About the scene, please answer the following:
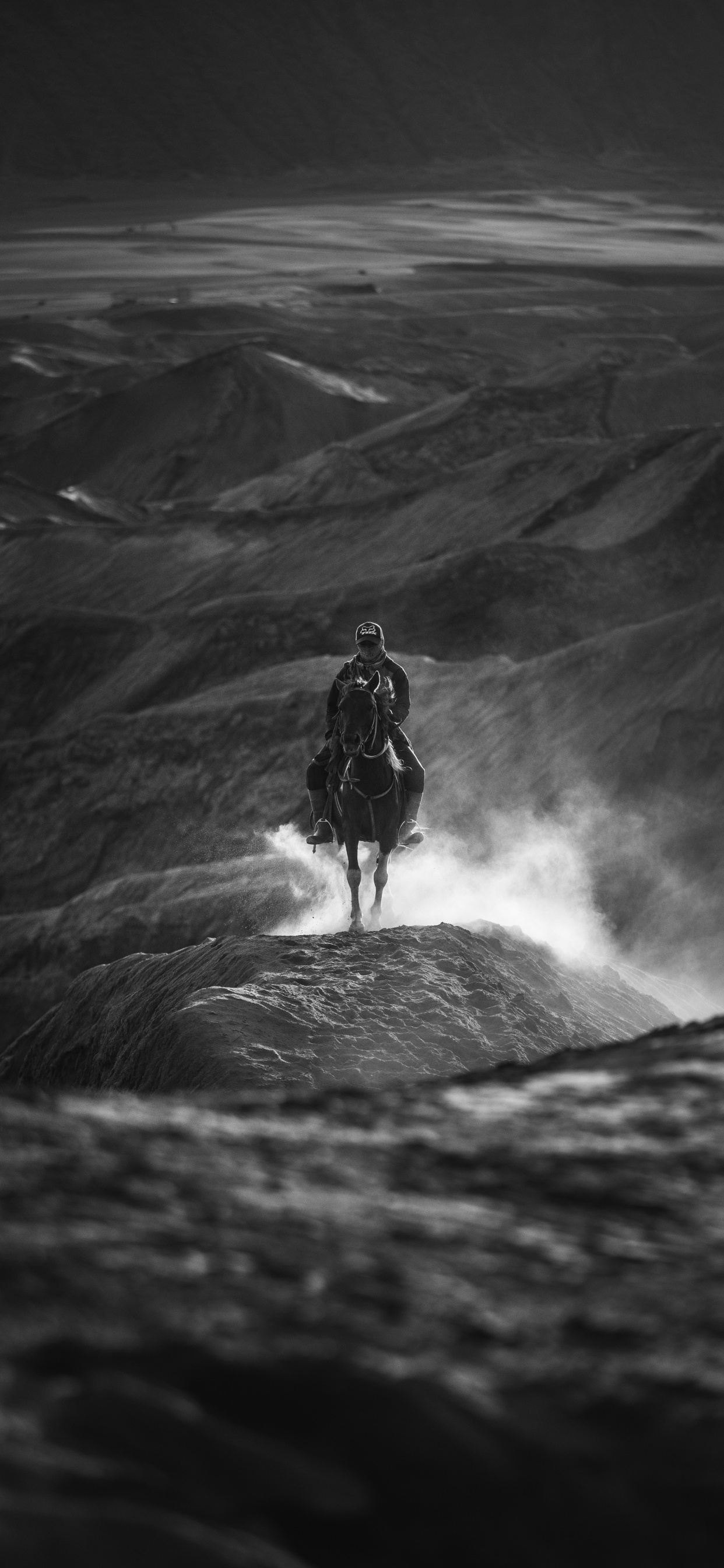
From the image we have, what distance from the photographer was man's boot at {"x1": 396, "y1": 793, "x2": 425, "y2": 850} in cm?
1523

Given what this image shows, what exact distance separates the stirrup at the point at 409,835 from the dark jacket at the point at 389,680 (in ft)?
3.44

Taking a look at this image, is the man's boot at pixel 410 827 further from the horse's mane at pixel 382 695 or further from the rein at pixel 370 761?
the horse's mane at pixel 382 695

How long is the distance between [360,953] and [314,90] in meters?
182

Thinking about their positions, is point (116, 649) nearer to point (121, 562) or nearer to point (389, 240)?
point (121, 562)

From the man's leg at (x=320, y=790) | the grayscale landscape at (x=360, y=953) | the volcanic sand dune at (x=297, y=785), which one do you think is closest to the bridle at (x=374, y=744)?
the man's leg at (x=320, y=790)

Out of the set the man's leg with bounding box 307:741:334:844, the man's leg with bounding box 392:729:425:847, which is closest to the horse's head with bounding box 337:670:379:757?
the man's leg with bounding box 392:729:425:847

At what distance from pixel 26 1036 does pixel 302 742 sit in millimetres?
12272

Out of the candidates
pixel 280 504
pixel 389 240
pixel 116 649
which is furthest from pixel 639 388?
pixel 389 240

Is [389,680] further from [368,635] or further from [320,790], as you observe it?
[320,790]

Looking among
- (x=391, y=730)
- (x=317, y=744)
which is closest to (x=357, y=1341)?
(x=391, y=730)

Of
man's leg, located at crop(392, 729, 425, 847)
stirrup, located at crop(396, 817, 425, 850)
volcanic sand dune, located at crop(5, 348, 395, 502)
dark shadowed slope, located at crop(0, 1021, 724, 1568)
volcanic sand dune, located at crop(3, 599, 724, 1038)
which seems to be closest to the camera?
dark shadowed slope, located at crop(0, 1021, 724, 1568)

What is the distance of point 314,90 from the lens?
18112cm

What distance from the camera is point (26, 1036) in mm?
16281

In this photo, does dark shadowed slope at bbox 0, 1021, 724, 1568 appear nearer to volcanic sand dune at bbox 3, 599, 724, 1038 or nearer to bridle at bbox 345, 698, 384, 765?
bridle at bbox 345, 698, 384, 765
